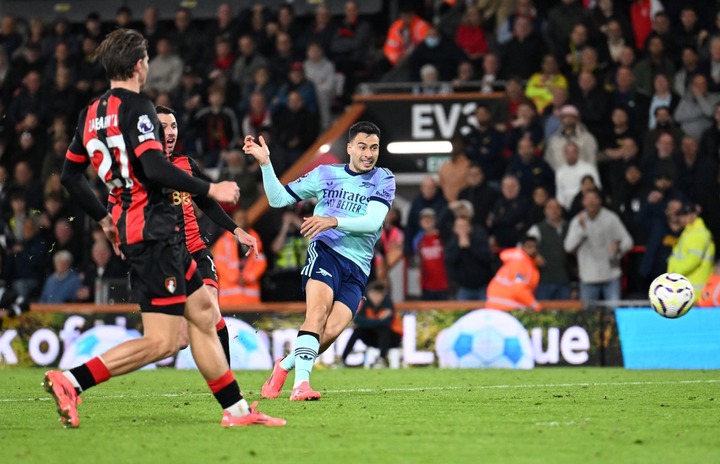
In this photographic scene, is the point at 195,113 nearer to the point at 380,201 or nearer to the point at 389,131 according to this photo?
the point at 389,131

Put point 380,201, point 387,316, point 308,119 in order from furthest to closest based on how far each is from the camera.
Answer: point 308,119, point 387,316, point 380,201

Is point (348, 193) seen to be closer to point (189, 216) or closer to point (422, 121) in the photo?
point (189, 216)

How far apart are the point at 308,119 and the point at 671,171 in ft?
20.1

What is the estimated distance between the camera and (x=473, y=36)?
21656mm

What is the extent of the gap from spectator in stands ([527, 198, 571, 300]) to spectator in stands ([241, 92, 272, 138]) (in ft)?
17.7

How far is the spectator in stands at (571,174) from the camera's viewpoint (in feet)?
60.5

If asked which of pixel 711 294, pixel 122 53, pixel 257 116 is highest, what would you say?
pixel 257 116

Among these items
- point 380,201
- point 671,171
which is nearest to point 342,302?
point 380,201

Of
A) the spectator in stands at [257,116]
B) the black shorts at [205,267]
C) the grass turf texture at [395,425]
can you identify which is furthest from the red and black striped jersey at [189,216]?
the spectator in stands at [257,116]

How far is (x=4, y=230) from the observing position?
19984 mm

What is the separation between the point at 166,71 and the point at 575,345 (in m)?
9.74

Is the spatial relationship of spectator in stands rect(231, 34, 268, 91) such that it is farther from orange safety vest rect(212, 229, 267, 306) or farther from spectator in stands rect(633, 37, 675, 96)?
spectator in stands rect(633, 37, 675, 96)

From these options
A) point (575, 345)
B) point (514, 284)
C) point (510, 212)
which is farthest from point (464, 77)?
point (575, 345)

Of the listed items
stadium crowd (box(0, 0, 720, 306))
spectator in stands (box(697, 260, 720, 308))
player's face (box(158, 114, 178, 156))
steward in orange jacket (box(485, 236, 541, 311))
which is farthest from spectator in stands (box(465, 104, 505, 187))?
player's face (box(158, 114, 178, 156))
